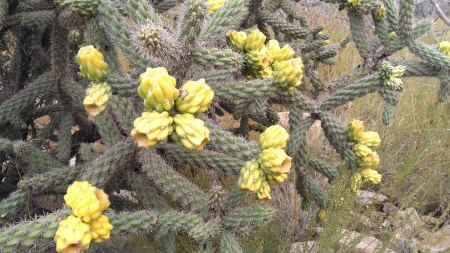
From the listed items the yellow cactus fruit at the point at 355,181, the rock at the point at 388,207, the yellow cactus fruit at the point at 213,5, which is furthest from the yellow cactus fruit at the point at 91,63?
the rock at the point at 388,207

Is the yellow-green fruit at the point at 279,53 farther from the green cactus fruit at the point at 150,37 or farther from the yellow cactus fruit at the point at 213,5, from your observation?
the green cactus fruit at the point at 150,37

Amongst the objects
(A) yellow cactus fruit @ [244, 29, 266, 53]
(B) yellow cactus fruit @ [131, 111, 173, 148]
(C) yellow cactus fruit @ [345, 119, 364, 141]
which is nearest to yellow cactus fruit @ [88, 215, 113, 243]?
(B) yellow cactus fruit @ [131, 111, 173, 148]

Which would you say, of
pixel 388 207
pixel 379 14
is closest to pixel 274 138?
pixel 379 14

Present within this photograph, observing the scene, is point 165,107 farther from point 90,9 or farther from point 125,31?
point 90,9

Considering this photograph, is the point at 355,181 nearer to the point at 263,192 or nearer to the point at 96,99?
the point at 263,192

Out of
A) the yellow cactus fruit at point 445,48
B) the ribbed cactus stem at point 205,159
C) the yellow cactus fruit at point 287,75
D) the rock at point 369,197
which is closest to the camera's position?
the yellow cactus fruit at point 287,75

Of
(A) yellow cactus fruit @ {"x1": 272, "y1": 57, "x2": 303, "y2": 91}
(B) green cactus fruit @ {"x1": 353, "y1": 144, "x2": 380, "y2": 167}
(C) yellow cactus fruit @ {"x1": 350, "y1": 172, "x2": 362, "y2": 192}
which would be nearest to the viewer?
(A) yellow cactus fruit @ {"x1": 272, "y1": 57, "x2": 303, "y2": 91}

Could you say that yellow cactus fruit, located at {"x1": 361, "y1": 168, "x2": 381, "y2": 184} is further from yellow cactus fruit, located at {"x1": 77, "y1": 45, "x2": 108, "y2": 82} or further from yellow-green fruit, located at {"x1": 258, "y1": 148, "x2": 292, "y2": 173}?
yellow cactus fruit, located at {"x1": 77, "y1": 45, "x2": 108, "y2": 82}

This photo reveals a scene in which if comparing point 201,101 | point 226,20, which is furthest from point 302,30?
point 201,101
